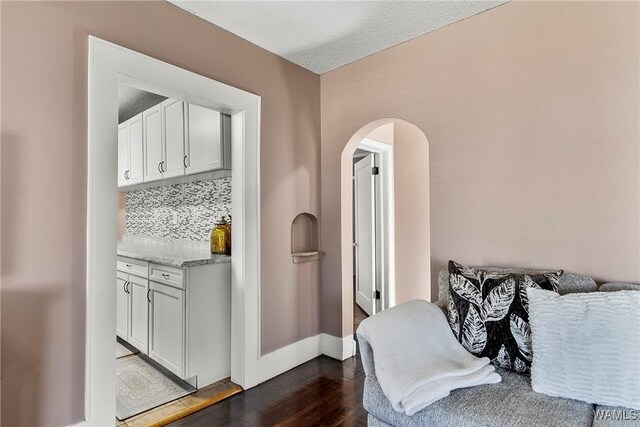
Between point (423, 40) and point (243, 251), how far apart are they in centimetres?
194

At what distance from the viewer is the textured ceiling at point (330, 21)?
207 centimetres

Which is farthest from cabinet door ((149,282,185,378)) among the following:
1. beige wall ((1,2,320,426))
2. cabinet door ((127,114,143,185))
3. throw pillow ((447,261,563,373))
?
throw pillow ((447,261,563,373))

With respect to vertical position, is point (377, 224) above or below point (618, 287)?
above

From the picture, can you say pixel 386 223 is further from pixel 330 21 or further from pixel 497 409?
pixel 497 409

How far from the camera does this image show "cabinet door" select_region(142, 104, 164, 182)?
3.17 m

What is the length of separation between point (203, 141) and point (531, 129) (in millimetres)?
2264

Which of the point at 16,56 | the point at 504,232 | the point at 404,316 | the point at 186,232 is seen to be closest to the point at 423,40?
the point at 504,232

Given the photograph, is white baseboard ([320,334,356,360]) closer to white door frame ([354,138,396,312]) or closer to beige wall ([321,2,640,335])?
white door frame ([354,138,396,312])

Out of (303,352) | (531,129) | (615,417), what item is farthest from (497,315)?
(303,352)

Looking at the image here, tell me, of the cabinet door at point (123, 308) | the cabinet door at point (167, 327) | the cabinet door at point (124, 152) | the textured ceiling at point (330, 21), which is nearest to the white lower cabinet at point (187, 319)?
the cabinet door at point (167, 327)

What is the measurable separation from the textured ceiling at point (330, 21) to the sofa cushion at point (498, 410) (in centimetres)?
209

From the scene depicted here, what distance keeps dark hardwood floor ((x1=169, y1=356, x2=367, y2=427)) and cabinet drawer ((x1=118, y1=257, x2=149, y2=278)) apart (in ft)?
3.74

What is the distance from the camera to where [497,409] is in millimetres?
1265

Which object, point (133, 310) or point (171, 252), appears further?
point (171, 252)
